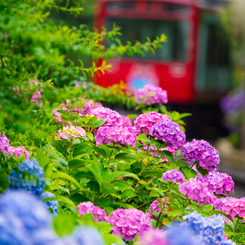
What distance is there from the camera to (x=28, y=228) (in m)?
1.07

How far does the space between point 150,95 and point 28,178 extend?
1.53 meters

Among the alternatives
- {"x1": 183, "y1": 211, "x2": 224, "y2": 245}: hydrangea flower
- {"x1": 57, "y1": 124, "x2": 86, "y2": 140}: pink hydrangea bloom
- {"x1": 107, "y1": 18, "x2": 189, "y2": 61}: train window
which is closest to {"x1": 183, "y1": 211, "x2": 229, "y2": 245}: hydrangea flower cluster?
{"x1": 183, "y1": 211, "x2": 224, "y2": 245}: hydrangea flower

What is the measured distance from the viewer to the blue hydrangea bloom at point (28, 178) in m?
1.75

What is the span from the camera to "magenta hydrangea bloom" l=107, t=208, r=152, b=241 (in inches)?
78.2

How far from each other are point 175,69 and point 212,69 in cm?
148

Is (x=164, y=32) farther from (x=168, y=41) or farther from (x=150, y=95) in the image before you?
(x=150, y=95)

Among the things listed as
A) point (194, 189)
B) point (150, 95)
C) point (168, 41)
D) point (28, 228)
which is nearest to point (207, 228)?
point (194, 189)

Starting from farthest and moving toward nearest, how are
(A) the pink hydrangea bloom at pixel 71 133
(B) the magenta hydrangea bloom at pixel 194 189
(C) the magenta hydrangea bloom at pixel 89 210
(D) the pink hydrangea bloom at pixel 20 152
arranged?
(A) the pink hydrangea bloom at pixel 71 133, (D) the pink hydrangea bloom at pixel 20 152, (B) the magenta hydrangea bloom at pixel 194 189, (C) the magenta hydrangea bloom at pixel 89 210

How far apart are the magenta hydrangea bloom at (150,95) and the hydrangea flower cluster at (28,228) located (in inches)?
81.9

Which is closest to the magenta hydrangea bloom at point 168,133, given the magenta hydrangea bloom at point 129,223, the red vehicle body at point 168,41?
the magenta hydrangea bloom at point 129,223

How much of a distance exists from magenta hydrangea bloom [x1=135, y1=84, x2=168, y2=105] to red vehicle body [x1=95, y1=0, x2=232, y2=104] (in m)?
9.22

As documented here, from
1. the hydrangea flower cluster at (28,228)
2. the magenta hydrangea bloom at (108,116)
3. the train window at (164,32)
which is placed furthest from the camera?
the train window at (164,32)

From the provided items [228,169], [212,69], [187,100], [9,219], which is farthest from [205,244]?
[212,69]

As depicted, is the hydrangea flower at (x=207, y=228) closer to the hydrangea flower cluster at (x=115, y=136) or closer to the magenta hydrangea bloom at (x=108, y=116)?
the hydrangea flower cluster at (x=115, y=136)
